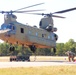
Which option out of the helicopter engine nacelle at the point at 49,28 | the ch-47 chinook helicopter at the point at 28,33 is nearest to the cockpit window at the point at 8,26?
the ch-47 chinook helicopter at the point at 28,33

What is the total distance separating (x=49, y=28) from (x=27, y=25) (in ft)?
17.9

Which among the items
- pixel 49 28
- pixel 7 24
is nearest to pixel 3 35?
pixel 7 24

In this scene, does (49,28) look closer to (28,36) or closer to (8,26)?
(28,36)

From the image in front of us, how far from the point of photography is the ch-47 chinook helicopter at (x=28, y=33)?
4124cm

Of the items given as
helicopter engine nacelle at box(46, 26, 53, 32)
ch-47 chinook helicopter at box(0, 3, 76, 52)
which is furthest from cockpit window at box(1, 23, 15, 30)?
helicopter engine nacelle at box(46, 26, 53, 32)

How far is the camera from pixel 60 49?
156125mm

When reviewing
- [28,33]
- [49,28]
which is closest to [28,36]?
[28,33]

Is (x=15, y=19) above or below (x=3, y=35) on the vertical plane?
above

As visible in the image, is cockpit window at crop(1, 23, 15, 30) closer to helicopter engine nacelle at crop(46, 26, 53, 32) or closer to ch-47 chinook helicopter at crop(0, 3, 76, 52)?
ch-47 chinook helicopter at crop(0, 3, 76, 52)

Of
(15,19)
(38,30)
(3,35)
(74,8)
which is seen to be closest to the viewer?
(74,8)

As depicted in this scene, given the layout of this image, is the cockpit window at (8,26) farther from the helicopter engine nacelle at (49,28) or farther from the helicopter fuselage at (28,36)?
the helicopter engine nacelle at (49,28)

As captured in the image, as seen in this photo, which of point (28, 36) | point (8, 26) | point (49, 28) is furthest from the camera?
point (49, 28)

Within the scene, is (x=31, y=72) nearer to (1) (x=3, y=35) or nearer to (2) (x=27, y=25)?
(1) (x=3, y=35)

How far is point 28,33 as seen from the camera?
4416cm
